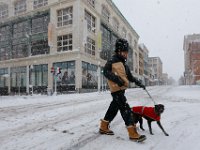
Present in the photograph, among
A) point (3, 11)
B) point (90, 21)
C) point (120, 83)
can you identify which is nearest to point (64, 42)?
point (90, 21)

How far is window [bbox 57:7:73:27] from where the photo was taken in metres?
31.7

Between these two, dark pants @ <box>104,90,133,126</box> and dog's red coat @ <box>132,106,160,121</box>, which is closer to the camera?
dark pants @ <box>104,90,133,126</box>

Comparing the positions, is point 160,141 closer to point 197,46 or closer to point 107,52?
point 107,52

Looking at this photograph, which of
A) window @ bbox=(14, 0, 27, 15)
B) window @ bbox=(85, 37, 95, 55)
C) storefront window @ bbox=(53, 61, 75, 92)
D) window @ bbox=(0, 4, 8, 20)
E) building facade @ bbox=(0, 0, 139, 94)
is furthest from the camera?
window @ bbox=(0, 4, 8, 20)

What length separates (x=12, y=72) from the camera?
1496 inches

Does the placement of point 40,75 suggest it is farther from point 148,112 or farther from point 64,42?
point 148,112

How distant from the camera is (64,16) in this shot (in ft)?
106

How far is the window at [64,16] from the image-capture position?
31.7 m

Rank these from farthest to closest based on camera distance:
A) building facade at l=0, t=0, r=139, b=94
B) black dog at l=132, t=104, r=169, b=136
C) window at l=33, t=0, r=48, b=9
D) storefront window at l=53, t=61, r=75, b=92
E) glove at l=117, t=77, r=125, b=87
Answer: window at l=33, t=0, r=48, b=9 < building facade at l=0, t=0, r=139, b=94 < storefront window at l=53, t=61, r=75, b=92 < black dog at l=132, t=104, r=169, b=136 < glove at l=117, t=77, r=125, b=87

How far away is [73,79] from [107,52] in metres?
13.5

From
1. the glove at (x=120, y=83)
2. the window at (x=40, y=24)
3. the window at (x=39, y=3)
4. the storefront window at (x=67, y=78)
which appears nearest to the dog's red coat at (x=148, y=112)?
the glove at (x=120, y=83)

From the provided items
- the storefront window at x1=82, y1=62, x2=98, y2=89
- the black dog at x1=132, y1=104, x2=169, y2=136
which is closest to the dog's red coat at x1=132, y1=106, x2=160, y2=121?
the black dog at x1=132, y1=104, x2=169, y2=136

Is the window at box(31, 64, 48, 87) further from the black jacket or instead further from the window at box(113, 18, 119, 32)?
the black jacket

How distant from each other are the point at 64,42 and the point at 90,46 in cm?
398
